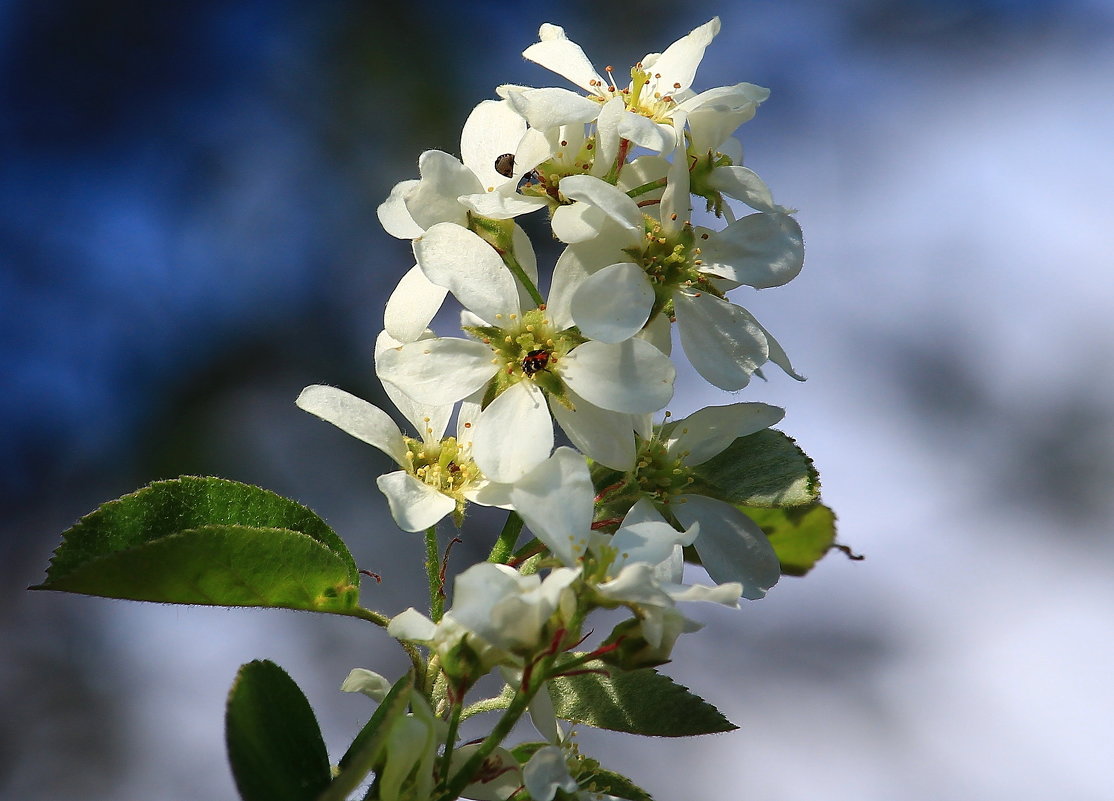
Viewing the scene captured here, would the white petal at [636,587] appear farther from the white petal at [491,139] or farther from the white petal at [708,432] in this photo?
the white petal at [491,139]

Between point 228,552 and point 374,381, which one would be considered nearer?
point 228,552

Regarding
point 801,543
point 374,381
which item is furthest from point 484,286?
point 374,381

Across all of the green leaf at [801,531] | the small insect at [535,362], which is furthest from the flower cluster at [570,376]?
the green leaf at [801,531]

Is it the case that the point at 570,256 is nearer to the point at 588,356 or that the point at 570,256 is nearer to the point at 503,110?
the point at 588,356

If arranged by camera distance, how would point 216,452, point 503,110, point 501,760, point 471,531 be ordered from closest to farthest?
point 501,760 → point 503,110 → point 471,531 → point 216,452

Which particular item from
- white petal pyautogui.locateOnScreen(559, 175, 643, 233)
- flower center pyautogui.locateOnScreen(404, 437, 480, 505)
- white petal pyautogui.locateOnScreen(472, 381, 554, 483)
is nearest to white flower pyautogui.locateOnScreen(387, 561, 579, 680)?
white petal pyautogui.locateOnScreen(472, 381, 554, 483)

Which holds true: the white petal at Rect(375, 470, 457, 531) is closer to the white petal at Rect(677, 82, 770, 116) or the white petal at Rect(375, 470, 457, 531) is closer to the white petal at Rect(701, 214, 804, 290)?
the white petal at Rect(701, 214, 804, 290)

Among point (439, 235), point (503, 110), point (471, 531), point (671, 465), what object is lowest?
point (671, 465)
